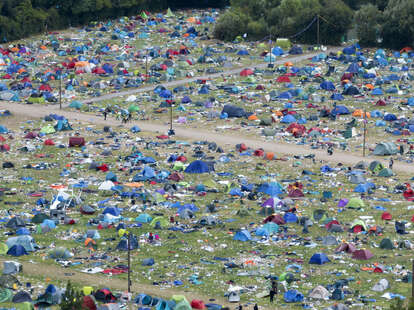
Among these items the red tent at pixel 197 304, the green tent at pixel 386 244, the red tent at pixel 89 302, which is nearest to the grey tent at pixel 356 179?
the green tent at pixel 386 244

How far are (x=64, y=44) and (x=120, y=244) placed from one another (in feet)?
140

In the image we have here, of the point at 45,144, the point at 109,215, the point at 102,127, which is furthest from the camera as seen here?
the point at 102,127

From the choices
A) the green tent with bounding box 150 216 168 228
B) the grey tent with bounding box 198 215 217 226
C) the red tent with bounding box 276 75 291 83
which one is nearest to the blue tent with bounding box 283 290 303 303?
the grey tent with bounding box 198 215 217 226

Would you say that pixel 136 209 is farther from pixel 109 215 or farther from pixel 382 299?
pixel 382 299

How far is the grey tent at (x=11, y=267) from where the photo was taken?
32.2 meters

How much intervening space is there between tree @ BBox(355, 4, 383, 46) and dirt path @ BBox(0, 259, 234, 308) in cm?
4612

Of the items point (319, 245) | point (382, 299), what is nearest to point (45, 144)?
point (319, 245)

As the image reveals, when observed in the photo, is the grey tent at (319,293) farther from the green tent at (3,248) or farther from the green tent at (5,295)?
the green tent at (3,248)

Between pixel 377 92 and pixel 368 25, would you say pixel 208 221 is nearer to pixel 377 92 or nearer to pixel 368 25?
pixel 377 92

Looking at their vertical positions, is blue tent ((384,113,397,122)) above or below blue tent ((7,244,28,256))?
above

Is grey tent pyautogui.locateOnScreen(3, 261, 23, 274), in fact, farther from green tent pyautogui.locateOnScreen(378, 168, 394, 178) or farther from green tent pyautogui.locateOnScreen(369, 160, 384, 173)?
green tent pyautogui.locateOnScreen(369, 160, 384, 173)

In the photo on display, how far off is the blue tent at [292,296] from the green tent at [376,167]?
14956 millimetres

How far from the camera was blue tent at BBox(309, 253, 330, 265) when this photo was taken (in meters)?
33.0

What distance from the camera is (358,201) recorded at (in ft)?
128
